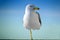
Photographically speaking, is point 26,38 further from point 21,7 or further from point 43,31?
point 21,7

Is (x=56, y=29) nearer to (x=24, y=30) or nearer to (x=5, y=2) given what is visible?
(x=24, y=30)

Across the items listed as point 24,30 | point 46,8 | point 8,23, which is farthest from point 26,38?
point 46,8

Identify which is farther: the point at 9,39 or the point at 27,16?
the point at 9,39

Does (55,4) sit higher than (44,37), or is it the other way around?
(55,4)

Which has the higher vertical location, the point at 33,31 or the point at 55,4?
the point at 55,4

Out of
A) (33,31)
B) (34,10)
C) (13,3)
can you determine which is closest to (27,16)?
(34,10)

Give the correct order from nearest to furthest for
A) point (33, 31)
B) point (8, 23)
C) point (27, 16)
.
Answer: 1. point (27, 16)
2. point (33, 31)
3. point (8, 23)

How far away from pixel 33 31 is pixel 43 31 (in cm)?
10

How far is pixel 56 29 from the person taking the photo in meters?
1.42

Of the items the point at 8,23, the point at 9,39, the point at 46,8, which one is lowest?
the point at 9,39

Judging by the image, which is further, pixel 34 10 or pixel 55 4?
pixel 55 4

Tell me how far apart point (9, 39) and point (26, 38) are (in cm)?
16

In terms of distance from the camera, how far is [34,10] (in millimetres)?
1294

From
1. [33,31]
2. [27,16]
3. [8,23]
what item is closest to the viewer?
[27,16]
